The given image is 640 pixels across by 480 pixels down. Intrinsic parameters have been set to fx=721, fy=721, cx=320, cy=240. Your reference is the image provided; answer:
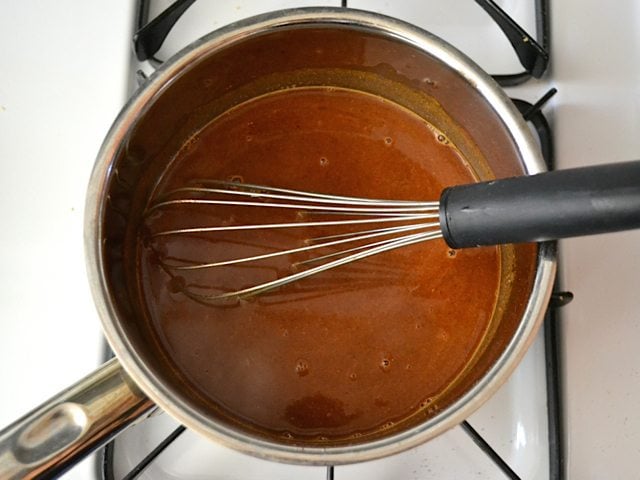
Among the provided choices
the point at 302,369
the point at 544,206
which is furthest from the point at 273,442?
the point at 544,206

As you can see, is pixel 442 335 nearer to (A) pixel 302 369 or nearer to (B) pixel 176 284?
(A) pixel 302 369

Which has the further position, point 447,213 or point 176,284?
point 176,284

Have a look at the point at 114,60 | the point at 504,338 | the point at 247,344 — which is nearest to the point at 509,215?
the point at 504,338

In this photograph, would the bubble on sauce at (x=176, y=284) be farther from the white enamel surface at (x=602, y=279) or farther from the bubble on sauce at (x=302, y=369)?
the white enamel surface at (x=602, y=279)

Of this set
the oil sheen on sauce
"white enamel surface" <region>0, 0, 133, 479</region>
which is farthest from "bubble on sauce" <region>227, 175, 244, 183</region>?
"white enamel surface" <region>0, 0, 133, 479</region>

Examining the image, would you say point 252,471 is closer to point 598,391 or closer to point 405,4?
point 598,391

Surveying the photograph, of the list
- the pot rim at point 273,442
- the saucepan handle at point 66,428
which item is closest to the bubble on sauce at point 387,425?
the pot rim at point 273,442
